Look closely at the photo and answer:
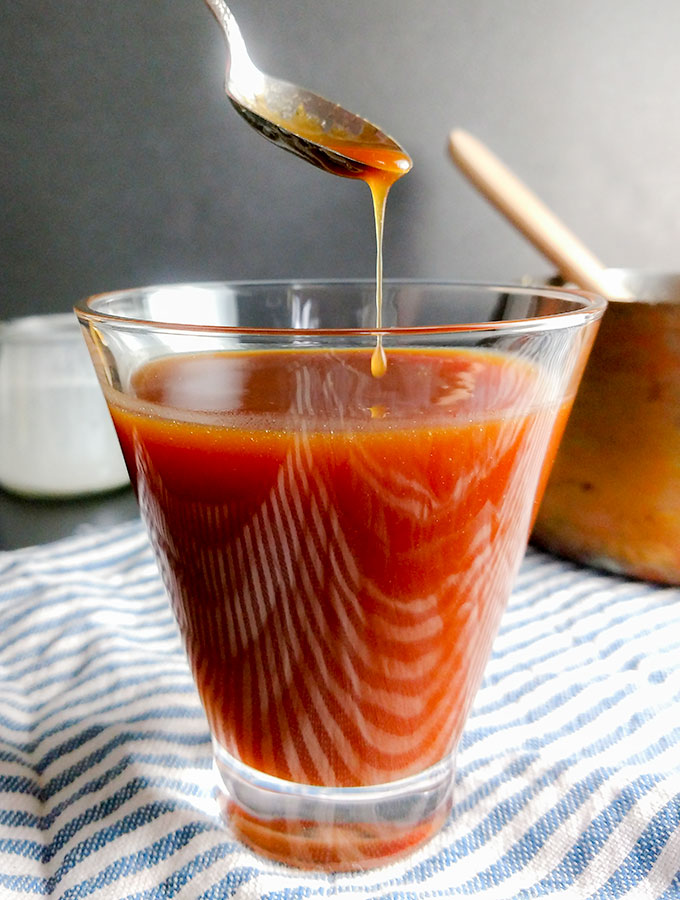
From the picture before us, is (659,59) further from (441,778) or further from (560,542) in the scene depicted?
(441,778)

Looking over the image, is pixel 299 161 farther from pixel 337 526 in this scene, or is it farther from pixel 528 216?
pixel 337 526

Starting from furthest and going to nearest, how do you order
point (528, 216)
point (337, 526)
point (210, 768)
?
1. point (528, 216)
2. point (210, 768)
3. point (337, 526)

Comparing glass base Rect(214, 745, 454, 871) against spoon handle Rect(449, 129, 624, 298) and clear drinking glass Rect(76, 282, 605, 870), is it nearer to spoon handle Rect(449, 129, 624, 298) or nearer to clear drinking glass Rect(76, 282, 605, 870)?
clear drinking glass Rect(76, 282, 605, 870)

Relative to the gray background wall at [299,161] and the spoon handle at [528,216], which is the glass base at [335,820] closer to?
the spoon handle at [528,216]

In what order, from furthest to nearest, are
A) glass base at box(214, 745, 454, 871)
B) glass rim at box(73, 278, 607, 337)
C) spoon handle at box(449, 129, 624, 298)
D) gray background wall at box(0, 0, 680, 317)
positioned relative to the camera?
gray background wall at box(0, 0, 680, 317)
spoon handle at box(449, 129, 624, 298)
glass base at box(214, 745, 454, 871)
glass rim at box(73, 278, 607, 337)

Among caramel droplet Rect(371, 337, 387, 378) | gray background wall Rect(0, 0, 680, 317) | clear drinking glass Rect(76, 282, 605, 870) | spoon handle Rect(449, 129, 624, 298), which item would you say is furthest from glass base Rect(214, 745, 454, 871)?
gray background wall Rect(0, 0, 680, 317)

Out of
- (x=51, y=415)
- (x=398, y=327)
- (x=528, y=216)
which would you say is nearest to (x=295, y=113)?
(x=398, y=327)

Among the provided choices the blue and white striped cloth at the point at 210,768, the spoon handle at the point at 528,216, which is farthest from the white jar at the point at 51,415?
the spoon handle at the point at 528,216
